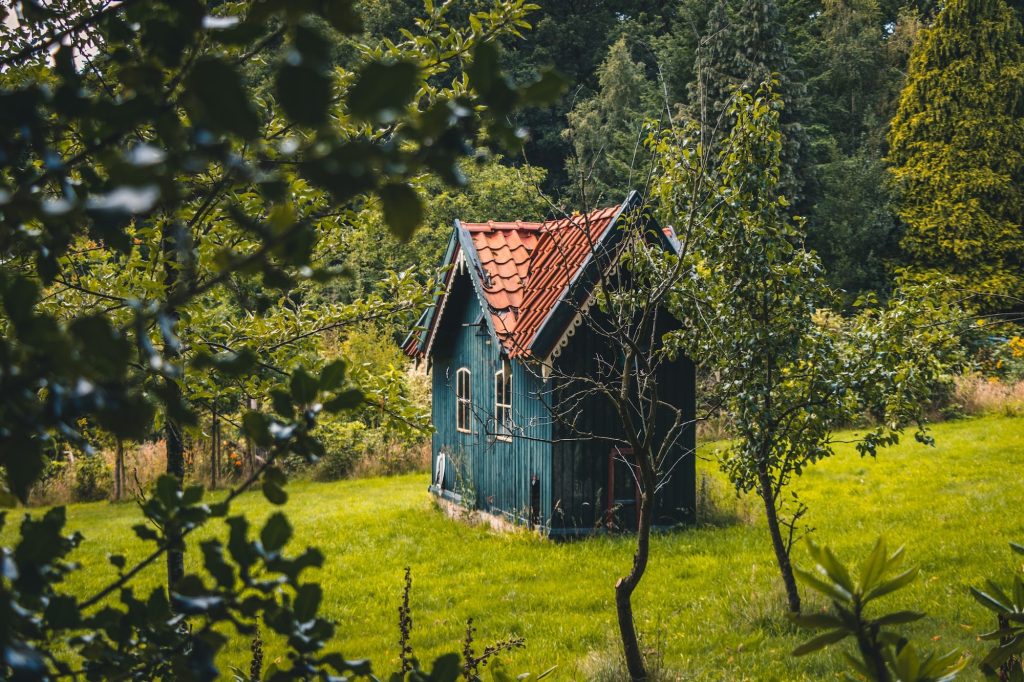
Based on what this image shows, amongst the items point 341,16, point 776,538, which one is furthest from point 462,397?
point 341,16

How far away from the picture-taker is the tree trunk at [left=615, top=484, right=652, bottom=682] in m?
4.95

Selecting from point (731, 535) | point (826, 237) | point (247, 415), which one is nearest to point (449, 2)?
point (247, 415)

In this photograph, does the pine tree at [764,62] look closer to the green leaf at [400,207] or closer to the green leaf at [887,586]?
the green leaf at [887,586]

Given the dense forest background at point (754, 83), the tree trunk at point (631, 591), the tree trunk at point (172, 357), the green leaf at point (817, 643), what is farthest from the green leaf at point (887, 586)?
the dense forest background at point (754, 83)

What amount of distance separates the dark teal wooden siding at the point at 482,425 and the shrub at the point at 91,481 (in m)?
6.91

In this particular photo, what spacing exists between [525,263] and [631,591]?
670 cm

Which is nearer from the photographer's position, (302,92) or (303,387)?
(302,92)

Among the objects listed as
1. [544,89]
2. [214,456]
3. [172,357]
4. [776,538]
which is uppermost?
[544,89]

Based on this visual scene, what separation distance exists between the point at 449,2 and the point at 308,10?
3451 mm

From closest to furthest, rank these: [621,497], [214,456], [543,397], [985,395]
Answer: [543,397] < [621,497] < [214,456] < [985,395]

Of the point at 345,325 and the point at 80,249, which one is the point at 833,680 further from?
the point at 80,249

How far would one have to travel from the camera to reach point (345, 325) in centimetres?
522

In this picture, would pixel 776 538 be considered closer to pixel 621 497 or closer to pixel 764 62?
pixel 621 497

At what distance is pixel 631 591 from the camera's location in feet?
16.9
